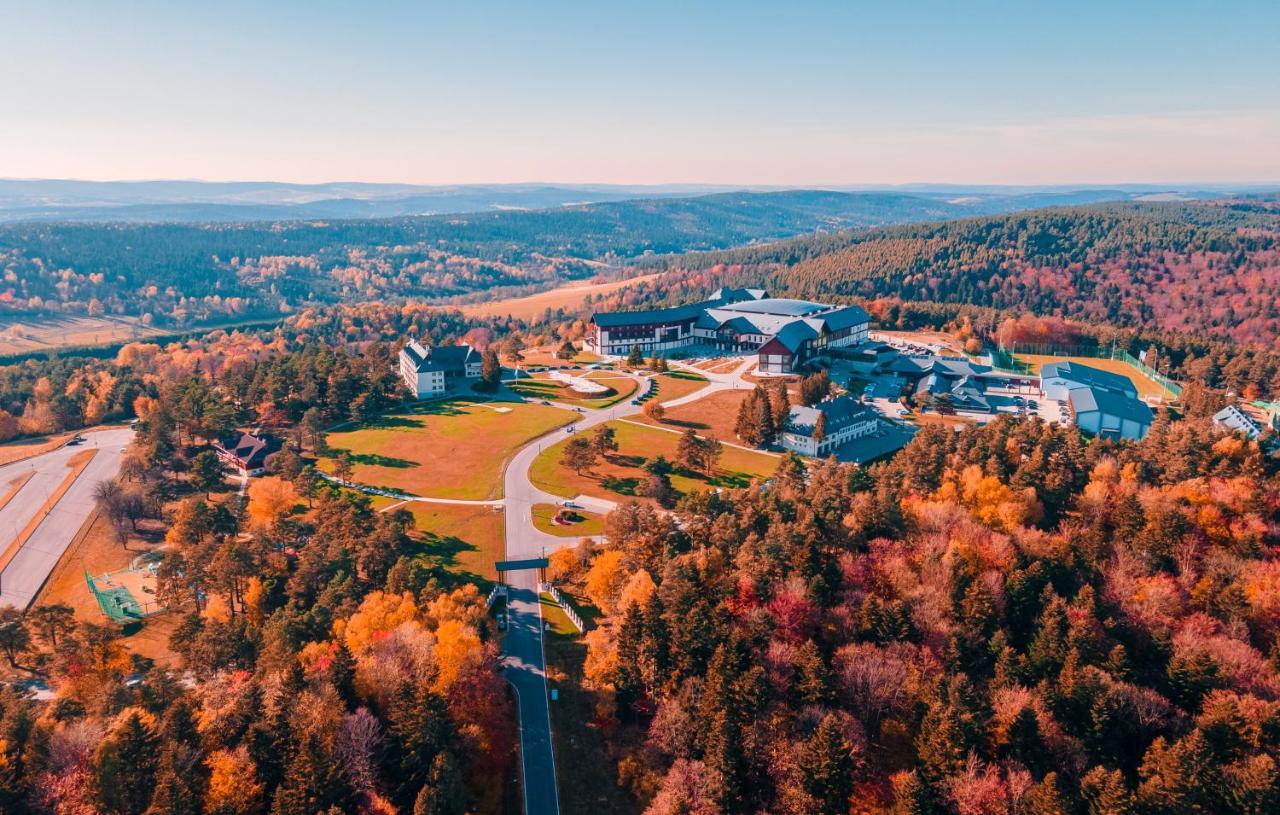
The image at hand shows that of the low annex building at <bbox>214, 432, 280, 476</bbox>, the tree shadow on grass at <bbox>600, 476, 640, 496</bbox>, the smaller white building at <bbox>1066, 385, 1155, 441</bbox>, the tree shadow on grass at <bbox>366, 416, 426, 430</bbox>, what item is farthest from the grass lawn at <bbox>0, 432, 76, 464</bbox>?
the smaller white building at <bbox>1066, 385, 1155, 441</bbox>

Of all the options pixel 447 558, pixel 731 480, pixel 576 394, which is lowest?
pixel 447 558

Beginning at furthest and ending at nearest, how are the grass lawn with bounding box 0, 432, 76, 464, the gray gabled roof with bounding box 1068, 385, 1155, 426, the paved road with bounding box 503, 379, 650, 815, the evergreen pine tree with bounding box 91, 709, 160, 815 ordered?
the grass lawn with bounding box 0, 432, 76, 464, the gray gabled roof with bounding box 1068, 385, 1155, 426, the paved road with bounding box 503, 379, 650, 815, the evergreen pine tree with bounding box 91, 709, 160, 815

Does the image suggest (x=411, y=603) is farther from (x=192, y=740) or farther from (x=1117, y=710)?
(x=1117, y=710)

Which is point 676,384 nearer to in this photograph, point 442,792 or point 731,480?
point 731,480

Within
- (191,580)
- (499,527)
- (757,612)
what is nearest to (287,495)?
(191,580)

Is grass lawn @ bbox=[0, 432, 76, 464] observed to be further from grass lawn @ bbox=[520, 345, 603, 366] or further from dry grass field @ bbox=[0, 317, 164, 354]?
dry grass field @ bbox=[0, 317, 164, 354]

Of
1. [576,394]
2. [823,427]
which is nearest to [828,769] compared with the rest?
[823,427]

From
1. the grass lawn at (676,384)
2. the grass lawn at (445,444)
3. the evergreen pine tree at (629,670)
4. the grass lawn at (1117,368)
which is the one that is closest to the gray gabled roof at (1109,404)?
the grass lawn at (1117,368)
